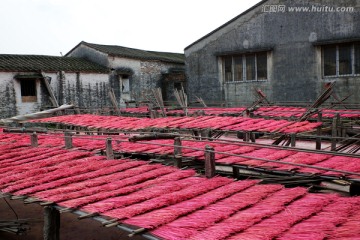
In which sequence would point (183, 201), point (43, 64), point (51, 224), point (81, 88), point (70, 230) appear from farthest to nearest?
point (81, 88)
point (43, 64)
point (70, 230)
point (51, 224)
point (183, 201)

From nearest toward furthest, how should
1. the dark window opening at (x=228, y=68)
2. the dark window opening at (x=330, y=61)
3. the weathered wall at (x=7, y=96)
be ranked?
the dark window opening at (x=330, y=61), the weathered wall at (x=7, y=96), the dark window opening at (x=228, y=68)

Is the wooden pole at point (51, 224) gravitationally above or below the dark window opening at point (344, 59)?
below

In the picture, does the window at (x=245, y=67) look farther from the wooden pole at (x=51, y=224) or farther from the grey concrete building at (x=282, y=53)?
the wooden pole at (x=51, y=224)

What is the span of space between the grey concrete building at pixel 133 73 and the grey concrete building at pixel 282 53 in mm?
5485

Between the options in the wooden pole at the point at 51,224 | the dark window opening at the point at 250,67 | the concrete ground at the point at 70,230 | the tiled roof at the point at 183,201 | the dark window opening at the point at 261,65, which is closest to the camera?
the tiled roof at the point at 183,201

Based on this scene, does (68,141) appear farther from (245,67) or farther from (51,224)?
(245,67)

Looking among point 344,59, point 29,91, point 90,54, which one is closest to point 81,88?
point 29,91

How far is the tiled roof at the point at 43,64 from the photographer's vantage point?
22594 mm

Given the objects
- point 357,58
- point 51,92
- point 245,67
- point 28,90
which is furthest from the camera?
point 51,92

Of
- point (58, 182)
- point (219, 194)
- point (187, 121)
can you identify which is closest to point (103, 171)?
point (58, 182)

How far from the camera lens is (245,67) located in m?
21.2

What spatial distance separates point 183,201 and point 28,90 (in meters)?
21.3

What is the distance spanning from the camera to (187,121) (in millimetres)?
11430
